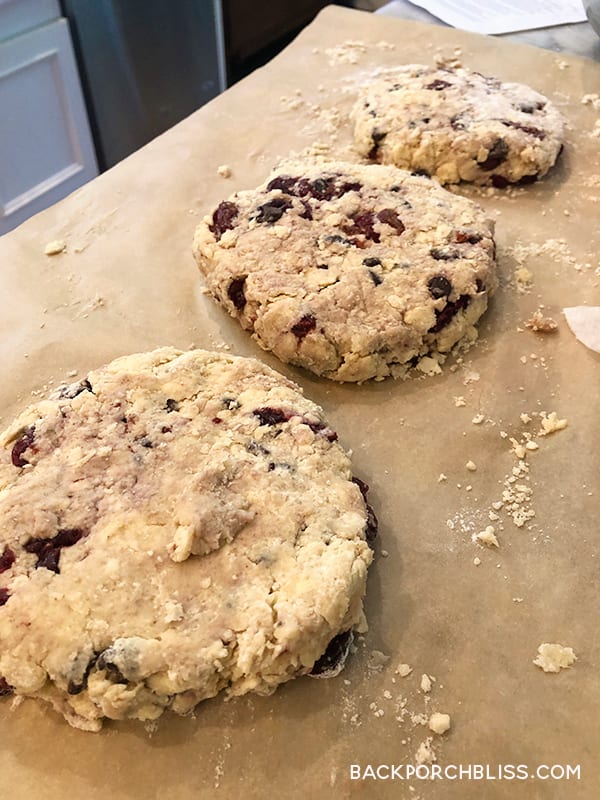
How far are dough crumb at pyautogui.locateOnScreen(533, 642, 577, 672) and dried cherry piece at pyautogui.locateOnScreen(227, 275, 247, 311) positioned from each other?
0.95 metres

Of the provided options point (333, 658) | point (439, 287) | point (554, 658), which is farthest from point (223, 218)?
point (554, 658)

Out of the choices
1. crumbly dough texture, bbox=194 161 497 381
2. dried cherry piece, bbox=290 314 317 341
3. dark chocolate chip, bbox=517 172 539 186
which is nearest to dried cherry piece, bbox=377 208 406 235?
crumbly dough texture, bbox=194 161 497 381

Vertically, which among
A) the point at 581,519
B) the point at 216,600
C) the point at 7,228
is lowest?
the point at 7,228

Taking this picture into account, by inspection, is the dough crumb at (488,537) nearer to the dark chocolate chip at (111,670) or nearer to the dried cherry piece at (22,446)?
the dark chocolate chip at (111,670)

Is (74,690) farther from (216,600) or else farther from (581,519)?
(581,519)

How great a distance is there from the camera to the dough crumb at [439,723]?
112 centimetres

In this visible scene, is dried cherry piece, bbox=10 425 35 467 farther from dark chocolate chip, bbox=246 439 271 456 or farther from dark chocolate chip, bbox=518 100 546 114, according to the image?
dark chocolate chip, bbox=518 100 546 114

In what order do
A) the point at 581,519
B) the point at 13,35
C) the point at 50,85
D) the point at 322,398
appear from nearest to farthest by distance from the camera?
1. the point at 581,519
2. the point at 322,398
3. the point at 13,35
4. the point at 50,85

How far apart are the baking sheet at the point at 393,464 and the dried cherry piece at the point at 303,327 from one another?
0.34ft

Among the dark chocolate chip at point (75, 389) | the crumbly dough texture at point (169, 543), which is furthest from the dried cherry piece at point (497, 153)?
the dark chocolate chip at point (75, 389)

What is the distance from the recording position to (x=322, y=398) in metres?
1.61

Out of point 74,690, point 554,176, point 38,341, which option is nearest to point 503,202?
point 554,176

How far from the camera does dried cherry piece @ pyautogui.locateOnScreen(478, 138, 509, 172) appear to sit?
1991 mm

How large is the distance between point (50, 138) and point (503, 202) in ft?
6.24
